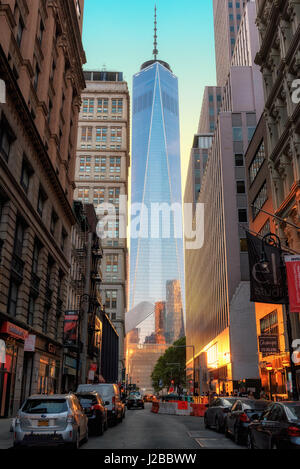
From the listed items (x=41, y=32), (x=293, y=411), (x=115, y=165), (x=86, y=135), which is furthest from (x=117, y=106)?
(x=293, y=411)

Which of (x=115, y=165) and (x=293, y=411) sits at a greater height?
(x=115, y=165)

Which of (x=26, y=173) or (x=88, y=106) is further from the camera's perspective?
(x=88, y=106)

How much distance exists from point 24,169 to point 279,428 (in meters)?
25.8

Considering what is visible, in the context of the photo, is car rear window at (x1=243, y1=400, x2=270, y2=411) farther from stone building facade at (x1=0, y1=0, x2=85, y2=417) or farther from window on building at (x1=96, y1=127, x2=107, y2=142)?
window on building at (x1=96, y1=127, x2=107, y2=142)

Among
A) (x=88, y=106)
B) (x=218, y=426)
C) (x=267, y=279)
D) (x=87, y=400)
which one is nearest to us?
(x=87, y=400)

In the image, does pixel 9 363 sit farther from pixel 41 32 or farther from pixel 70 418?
pixel 41 32

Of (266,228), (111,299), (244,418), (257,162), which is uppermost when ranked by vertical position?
(111,299)

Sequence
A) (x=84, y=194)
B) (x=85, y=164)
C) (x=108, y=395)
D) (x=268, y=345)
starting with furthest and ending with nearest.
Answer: (x=85, y=164), (x=84, y=194), (x=268, y=345), (x=108, y=395)

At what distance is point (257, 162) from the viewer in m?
45.1

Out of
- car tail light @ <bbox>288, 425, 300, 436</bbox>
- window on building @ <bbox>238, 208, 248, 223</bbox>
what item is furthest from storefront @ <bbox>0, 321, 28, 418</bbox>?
window on building @ <bbox>238, 208, 248, 223</bbox>

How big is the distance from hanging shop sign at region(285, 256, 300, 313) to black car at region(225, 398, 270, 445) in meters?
5.14

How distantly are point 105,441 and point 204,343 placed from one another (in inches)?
2821

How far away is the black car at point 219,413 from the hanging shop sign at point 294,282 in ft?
17.2
